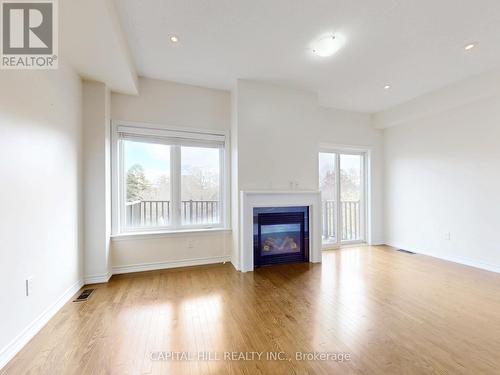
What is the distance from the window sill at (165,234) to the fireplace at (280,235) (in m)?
0.59

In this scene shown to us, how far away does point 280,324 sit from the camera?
1918 mm

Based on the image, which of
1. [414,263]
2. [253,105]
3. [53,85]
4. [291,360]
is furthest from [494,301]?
[53,85]

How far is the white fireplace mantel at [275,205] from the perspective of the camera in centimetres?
322

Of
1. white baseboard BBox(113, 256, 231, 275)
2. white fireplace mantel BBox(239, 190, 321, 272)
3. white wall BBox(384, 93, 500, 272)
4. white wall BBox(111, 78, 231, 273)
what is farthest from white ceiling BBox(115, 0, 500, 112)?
white baseboard BBox(113, 256, 231, 275)

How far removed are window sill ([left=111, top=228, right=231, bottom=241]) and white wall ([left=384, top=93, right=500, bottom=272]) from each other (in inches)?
142

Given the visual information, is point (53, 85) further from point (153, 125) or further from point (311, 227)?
point (311, 227)

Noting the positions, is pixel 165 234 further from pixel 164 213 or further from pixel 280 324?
pixel 280 324

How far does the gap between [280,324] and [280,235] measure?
1.73 m

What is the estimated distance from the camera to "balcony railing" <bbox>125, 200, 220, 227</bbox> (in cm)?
327

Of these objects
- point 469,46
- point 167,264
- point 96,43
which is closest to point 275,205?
point 167,264

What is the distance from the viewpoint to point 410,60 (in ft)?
9.18

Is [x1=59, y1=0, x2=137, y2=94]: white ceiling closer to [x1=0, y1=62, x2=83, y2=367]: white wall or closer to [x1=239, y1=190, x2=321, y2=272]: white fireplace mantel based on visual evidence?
[x1=0, y1=62, x2=83, y2=367]: white wall
